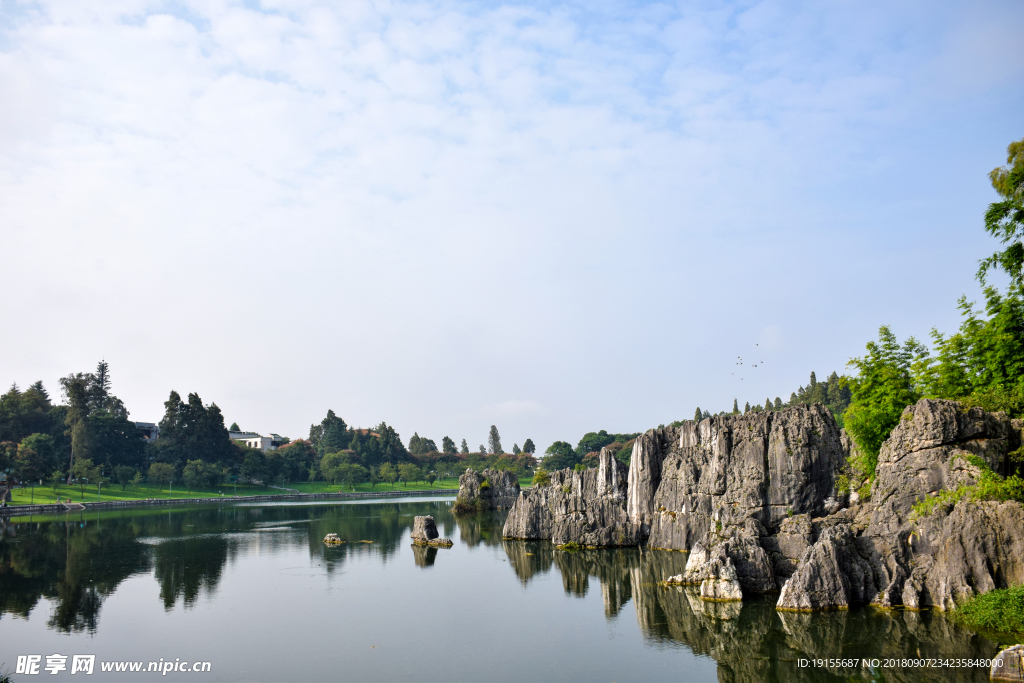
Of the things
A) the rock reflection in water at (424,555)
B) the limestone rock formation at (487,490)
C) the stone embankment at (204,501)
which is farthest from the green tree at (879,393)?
the stone embankment at (204,501)

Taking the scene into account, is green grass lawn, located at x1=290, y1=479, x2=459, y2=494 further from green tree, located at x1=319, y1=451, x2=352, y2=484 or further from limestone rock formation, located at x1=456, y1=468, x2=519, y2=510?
limestone rock formation, located at x1=456, y1=468, x2=519, y2=510

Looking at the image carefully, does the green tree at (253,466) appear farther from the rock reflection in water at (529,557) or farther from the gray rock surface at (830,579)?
the gray rock surface at (830,579)

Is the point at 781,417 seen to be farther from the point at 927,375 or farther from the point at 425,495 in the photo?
the point at 425,495

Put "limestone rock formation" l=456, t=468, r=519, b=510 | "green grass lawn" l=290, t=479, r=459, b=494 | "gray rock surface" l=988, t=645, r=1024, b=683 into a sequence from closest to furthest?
"gray rock surface" l=988, t=645, r=1024, b=683 < "limestone rock formation" l=456, t=468, r=519, b=510 < "green grass lawn" l=290, t=479, r=459, b=494

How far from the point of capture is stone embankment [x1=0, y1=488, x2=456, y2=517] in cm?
9325

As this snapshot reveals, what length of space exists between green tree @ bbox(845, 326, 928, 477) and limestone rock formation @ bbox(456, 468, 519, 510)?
63544 millimetres

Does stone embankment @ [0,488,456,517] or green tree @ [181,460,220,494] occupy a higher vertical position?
green tree @ [181,460,220,494]

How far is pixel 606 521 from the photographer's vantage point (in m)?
61.3

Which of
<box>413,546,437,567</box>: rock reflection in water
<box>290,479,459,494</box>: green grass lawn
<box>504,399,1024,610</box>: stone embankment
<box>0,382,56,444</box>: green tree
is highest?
<box>0,382,56,444</box>: green tree

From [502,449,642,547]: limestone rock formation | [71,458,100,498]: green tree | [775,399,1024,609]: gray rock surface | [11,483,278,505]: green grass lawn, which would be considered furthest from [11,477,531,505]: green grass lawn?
[775,399,1024,609]: gray rock surface

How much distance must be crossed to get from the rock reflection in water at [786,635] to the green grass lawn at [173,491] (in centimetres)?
10042

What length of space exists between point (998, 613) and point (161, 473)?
425ft

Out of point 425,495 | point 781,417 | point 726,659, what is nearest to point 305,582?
point 726,659

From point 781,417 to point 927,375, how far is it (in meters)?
10.2
